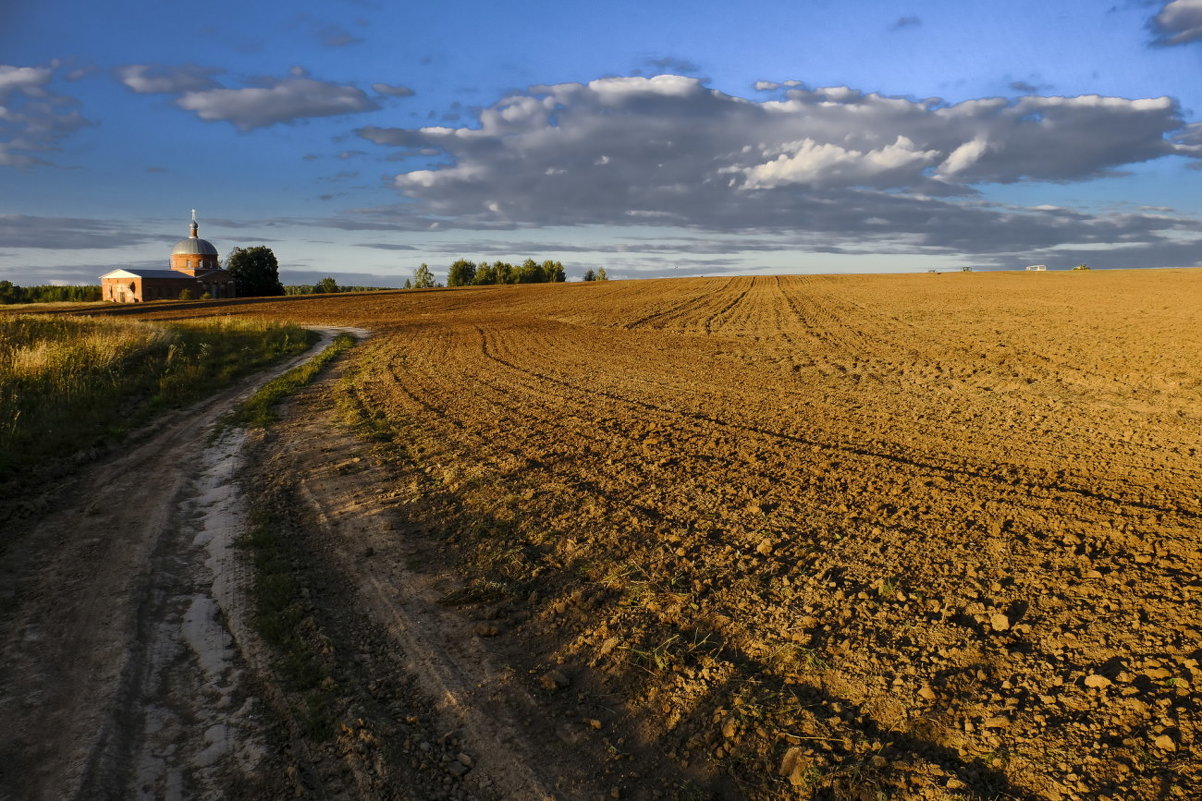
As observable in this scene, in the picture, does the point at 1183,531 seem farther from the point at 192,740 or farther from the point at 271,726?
the point at 192,740

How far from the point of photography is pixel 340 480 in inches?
340

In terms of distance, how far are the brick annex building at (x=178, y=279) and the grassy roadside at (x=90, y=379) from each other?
2593 inches

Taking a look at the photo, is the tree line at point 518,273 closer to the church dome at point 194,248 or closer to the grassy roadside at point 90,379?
the church dome at point 194,248

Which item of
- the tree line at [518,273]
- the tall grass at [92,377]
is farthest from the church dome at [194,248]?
the tall grass at [92,377]

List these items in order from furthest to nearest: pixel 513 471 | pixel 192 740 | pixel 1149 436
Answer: pixel 1149 436
pixel 513 471
pixel 192 740

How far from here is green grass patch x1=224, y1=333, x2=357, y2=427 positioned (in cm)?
1234

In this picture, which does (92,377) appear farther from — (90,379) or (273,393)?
(273,393)

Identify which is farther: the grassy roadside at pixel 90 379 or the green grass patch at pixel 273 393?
the green grass patch at pixel 273 393

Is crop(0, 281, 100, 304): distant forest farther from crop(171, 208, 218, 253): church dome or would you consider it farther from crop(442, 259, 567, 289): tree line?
crop(442, 259, 567, 289): tree line

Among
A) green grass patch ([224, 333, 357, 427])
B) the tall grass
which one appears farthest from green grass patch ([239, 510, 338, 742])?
green grass patch ([224, 333, 357, 427])

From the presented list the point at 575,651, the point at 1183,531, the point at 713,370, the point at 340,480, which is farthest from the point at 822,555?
the point at 713,370

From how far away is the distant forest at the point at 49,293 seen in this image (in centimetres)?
7106

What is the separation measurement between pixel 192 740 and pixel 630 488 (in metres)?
4.71

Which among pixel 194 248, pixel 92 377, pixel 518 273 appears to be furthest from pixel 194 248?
pixel 92 377
